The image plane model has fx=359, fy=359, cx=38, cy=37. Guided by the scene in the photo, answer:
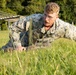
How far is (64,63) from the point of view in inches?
133

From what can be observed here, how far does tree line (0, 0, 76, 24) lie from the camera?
66562mm

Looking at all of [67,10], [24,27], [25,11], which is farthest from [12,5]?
Answer: [24,27]

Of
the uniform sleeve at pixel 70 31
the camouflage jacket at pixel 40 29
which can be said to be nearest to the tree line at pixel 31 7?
the camouflage jacket at pixel 40 29

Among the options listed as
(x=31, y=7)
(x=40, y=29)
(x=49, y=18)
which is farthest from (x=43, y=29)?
(x=31, y=7)

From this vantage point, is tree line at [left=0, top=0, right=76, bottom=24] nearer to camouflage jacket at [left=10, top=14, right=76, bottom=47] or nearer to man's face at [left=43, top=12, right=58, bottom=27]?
camouflage jacket at [left=10, top=14, right=76, bottom=47]

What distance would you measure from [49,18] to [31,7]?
6026 centimetres

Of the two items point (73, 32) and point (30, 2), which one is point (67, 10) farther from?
point (73, 32)

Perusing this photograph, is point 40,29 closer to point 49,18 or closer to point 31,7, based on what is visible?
point 49,18

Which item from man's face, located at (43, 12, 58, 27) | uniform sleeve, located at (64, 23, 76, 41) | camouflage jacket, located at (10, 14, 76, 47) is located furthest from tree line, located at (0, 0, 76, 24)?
man's face, located at (43, 12, 58, 27)

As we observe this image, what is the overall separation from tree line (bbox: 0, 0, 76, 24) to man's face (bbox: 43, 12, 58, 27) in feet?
188

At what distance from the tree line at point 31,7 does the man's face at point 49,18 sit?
5718 centimetres

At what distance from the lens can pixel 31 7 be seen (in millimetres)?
66438

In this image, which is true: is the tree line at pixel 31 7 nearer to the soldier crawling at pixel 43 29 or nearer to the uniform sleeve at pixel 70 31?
the soldier crawling at pixel 43 29

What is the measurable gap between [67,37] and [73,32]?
0.18m
